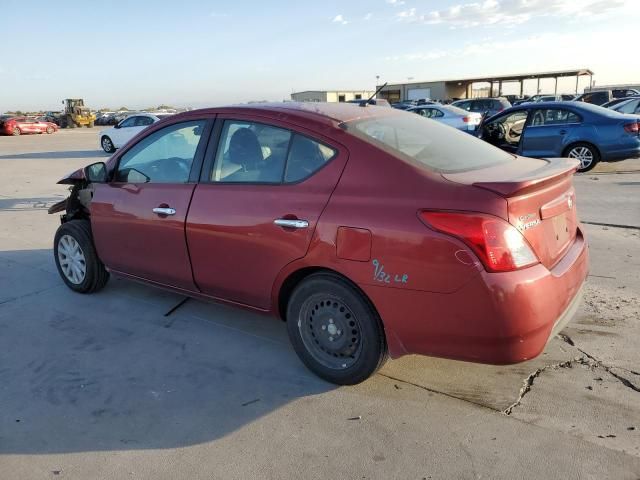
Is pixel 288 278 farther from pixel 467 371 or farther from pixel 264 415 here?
pixel 467 371

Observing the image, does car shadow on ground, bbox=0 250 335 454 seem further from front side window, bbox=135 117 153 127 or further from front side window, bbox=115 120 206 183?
front side window, bbox=135 117 153 127

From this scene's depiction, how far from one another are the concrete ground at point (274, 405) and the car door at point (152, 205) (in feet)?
Answer: 1.66

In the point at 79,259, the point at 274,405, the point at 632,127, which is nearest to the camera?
the point at 274,405

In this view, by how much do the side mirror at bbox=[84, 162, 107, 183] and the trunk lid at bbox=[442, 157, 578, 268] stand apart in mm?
3047

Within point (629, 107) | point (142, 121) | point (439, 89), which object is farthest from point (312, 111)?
→ point (439, 89)

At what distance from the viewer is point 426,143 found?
3328 millimetres

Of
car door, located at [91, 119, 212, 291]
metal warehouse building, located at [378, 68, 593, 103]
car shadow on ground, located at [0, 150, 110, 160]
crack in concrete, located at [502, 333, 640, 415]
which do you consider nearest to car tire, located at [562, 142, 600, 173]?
crack in concrete, located at [502, 333, 640, 415]

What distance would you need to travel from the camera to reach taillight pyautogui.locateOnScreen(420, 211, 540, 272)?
2539mm

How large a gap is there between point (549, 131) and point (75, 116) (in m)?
48.6

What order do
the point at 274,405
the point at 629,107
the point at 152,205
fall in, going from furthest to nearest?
the point at 629,107
the point at 152,205
the point at 274,405

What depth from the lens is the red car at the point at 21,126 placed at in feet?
116

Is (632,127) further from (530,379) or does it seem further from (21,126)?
(21,126)

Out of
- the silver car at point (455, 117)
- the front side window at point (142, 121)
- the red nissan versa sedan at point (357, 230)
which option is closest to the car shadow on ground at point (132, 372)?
the red nissan versa sedan at point (357, 230)

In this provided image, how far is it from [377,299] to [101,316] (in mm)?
2691
